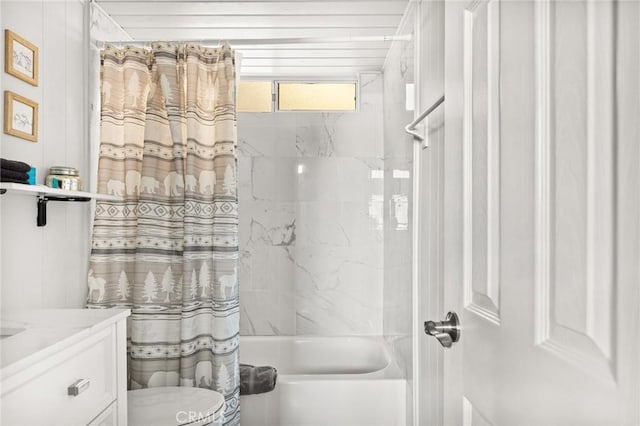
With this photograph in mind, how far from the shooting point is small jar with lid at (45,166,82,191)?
5.85ft

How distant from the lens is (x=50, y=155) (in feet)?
6.19

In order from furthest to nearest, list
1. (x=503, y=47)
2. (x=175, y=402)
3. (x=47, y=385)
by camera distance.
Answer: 1. (x=175, y=402)
2. (x=47, y=385)
3. (x=503, y=47)

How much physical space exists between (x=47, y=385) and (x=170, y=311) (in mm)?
1055

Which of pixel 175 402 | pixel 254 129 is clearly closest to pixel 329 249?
pixel 254 129

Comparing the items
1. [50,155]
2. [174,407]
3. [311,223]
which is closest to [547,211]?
[174,407]

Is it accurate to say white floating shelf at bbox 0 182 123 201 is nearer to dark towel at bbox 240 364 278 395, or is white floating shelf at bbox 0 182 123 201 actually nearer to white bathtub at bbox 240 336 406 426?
dark towel at bbox 240 364 278 395

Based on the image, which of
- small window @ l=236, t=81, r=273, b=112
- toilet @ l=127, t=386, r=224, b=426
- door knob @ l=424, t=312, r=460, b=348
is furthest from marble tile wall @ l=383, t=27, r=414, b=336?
door knob @ l=424, t=312, r=460, b=348

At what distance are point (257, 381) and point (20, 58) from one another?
165 cm

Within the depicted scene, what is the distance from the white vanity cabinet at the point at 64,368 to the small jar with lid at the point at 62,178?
1.62ft

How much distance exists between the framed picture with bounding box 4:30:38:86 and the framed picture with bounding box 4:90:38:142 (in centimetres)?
8

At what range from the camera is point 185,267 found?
210cm

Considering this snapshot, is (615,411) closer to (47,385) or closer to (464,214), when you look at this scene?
(464,214)

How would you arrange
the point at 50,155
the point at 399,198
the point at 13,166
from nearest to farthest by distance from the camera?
the point at 13,166
the point at 50,155
the point at 399,198

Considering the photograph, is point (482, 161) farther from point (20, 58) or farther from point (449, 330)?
point (20, 58)
